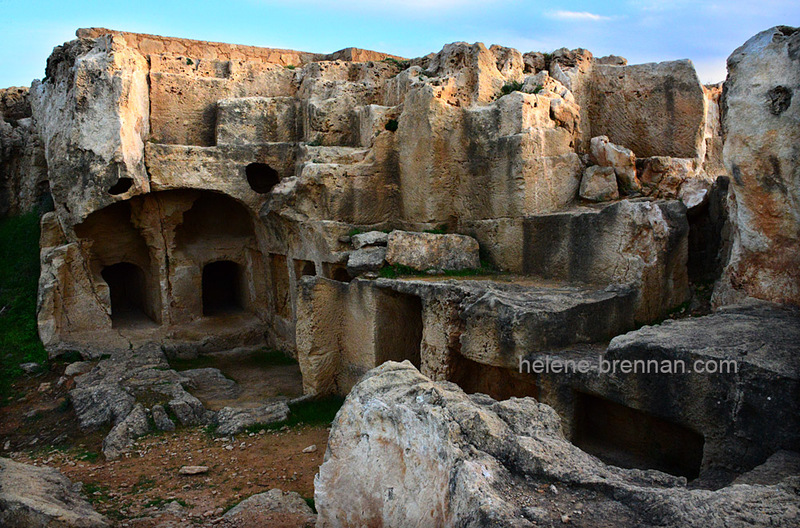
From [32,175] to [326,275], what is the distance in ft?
25.8

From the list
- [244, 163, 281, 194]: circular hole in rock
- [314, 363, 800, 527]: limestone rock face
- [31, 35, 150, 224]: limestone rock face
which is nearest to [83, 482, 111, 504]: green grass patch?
[314, 363, 800, 527]: limestone rock face

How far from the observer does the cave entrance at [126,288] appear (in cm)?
1332

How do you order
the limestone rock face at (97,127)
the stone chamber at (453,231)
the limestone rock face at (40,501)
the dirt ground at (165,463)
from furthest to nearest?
the limestone rock face at (97,127)
the dirt ground at (165,463)
the limestone rock face at (40,501)
the stone chamber at (453,231)

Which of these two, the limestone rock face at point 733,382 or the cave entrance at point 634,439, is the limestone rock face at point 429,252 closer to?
the cave entrance at point 634,439

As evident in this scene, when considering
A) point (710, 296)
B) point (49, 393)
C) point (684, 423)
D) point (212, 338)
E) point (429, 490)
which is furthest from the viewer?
point (212, 338)

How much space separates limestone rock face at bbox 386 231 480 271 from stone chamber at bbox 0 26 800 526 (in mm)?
32

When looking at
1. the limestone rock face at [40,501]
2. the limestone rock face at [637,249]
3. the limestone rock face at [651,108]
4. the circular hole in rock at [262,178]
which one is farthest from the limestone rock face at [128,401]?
the limestone rock face at [651,108]

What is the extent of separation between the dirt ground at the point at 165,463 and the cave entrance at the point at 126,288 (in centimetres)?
449

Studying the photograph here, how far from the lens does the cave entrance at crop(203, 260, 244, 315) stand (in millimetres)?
14211

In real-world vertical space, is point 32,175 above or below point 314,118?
below

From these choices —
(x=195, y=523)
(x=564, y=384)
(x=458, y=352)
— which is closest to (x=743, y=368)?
(x=564, y=384)

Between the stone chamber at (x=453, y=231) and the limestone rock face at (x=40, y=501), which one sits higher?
the stone chamber at (x=453, y=231)

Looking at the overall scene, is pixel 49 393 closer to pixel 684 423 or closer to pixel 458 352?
pixel 458 352

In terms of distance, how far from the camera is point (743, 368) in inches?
156
